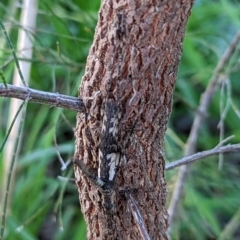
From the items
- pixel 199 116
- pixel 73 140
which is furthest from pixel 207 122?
pixel 199 116

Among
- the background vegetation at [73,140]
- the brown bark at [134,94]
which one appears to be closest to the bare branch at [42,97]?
the brown bark at [134,94]

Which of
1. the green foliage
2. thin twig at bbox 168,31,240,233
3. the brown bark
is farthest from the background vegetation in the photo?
the brown bark

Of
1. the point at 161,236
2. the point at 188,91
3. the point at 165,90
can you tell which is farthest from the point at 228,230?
the point at 165,90

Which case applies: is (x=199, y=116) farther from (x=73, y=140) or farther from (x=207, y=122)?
(x=207, y=122)

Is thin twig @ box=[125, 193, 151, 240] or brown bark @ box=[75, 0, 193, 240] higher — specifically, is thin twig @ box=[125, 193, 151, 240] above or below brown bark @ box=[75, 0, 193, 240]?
below

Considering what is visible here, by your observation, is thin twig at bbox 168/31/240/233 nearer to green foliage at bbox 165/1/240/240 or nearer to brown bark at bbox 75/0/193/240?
green foliage at bbox 165/1/240/240
